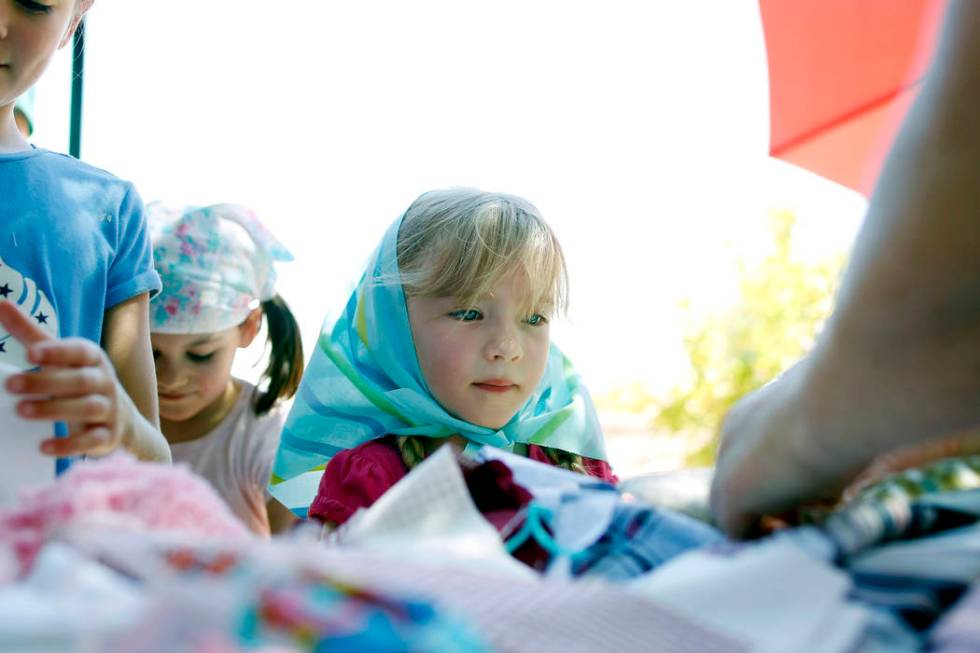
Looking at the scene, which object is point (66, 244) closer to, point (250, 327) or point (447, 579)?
point (447, 579)

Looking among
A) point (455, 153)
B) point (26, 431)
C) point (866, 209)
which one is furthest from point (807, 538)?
point (455, 153)

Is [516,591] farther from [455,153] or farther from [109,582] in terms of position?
[455,153]

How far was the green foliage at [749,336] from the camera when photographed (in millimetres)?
7121

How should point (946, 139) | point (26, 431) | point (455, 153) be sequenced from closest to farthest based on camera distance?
point (946, 139) → point (26, 431) → point (455, 153)

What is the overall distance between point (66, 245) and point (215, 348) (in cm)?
143

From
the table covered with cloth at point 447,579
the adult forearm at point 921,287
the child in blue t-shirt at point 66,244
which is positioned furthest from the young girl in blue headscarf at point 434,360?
the adult forearm at point 921,287

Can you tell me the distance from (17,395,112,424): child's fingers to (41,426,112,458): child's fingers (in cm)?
1

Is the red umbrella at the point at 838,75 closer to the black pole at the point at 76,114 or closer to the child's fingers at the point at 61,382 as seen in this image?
the child's fingers at the point at 61,382

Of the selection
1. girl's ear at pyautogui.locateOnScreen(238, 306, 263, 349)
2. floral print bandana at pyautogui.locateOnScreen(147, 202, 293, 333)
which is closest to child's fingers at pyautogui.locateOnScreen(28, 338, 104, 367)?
floral print bandana at pyautogui.locateOnScreen(147, 202, 293, 333)

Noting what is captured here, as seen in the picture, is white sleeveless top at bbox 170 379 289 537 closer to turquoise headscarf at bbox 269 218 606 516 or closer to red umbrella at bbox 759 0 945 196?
turquoise headscarf at bbox 269 218 606 516

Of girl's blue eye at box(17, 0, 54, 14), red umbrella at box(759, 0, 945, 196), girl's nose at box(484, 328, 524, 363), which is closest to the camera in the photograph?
girl's blue eye at box(17, 0, 54, 14)

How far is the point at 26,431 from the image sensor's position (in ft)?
2.92

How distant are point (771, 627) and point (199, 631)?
263mm

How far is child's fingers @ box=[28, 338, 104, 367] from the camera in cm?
87
